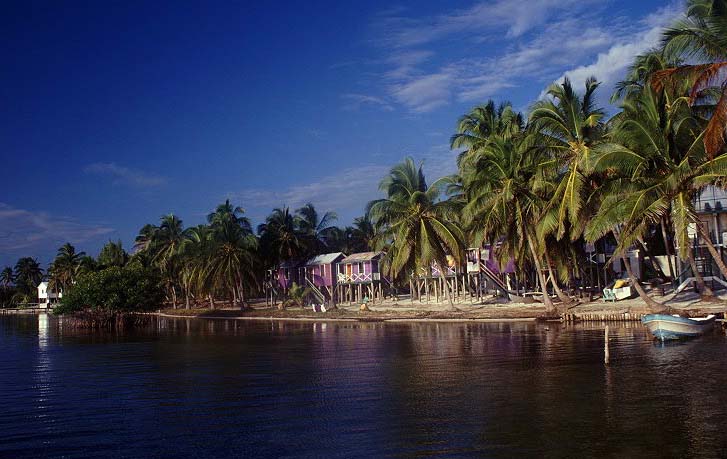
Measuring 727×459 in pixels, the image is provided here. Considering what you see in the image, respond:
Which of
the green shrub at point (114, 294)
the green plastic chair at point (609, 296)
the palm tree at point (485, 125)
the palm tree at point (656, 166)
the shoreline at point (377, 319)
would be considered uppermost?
the palm tree at point (485, 125)

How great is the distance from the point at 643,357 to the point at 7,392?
21599 mm

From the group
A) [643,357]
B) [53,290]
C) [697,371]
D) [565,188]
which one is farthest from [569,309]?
[53,290]

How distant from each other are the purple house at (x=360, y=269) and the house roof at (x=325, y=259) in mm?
716

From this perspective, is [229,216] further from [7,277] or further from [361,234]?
[7,277]

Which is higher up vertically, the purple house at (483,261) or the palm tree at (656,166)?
the palm tree at (656,166)

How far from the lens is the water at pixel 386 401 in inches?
489

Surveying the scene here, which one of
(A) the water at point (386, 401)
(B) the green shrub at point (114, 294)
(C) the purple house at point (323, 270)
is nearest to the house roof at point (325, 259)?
(C) the purple house at point (323, 270)

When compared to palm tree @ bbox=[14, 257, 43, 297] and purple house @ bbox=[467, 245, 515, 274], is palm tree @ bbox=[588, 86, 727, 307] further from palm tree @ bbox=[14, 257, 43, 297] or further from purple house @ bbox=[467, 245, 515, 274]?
palm tree @ bbox=[14, 257, 43, 297]

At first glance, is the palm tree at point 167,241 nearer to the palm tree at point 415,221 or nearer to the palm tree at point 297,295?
the palm tree at point 297,295

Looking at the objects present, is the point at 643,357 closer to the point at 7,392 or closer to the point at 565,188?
the point at 565,188

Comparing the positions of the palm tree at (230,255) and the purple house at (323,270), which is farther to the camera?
the purple house at (323,270)

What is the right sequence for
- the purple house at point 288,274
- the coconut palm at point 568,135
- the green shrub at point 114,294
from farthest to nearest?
the purple house at point 288,274
the green shrub at point 114,294
the coconut palm at point 568,135

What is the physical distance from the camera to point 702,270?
139ft

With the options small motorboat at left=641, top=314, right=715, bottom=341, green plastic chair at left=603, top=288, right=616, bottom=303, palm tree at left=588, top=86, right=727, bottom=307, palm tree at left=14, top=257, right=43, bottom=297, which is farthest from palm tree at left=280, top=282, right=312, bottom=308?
palm tree at left=14, top=257, right=43, bottom=297
